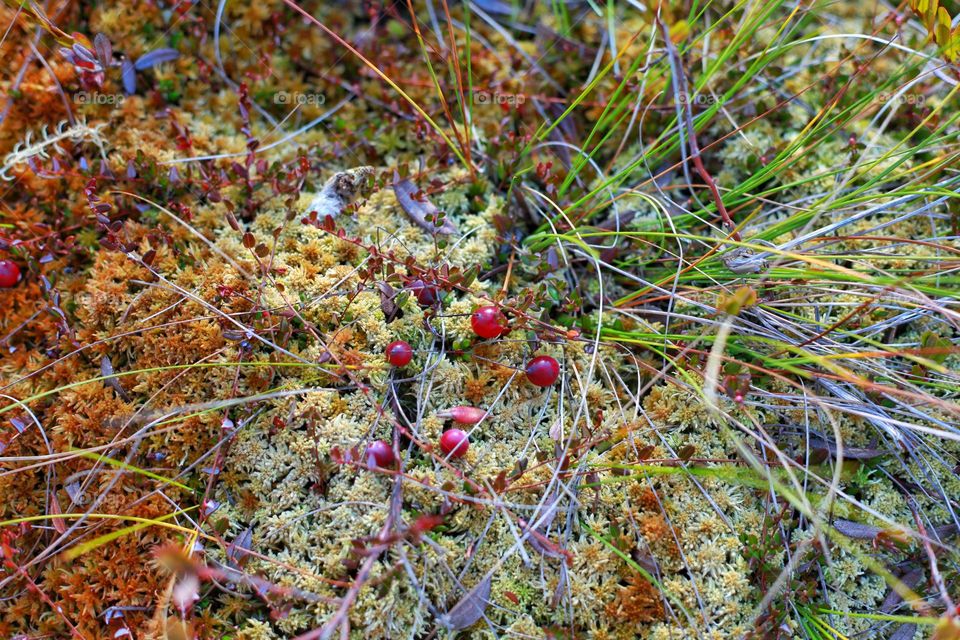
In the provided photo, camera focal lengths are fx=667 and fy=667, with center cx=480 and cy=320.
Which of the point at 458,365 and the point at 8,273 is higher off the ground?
the point at 458,365

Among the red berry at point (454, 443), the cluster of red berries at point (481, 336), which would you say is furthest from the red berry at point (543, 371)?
the red berry at point (454, 443)

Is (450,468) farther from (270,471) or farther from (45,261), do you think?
(45,261)

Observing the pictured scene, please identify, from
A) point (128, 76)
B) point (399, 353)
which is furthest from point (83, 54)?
point (399, 353)

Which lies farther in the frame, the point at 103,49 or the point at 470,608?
the point at 103,49

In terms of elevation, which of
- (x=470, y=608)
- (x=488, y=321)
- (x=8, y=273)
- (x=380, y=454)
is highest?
(x=488, y=321)

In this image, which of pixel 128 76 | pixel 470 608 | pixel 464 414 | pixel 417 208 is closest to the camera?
pixel 470 608

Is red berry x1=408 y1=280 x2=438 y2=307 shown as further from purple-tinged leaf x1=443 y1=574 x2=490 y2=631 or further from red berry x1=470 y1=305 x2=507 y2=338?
purple-tinged leaf x1=443 y1=574 x2=490 y2=631

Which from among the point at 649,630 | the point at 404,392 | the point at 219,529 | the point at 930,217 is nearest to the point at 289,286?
the point at 404,392

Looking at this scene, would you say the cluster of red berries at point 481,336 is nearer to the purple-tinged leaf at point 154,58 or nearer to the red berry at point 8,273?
the red berry at point 8,273

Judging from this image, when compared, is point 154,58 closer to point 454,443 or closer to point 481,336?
point 481,336
